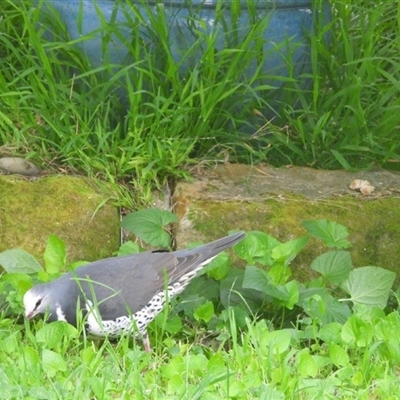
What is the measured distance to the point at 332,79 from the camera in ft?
18.0

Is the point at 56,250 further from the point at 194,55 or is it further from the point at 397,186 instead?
the point at 397,186

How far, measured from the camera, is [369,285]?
4555 millimetres

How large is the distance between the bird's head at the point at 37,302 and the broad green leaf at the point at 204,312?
0.59 metres

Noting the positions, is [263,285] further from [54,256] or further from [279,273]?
[54,256]

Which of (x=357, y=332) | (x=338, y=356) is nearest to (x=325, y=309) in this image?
(x=357, y=332)

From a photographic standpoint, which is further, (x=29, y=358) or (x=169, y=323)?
(x=169, y=323)

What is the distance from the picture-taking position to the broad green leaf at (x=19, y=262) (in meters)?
4.63

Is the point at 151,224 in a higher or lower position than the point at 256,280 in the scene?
higher

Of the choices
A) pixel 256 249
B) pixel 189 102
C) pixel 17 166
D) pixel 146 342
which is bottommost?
pixel 146 342

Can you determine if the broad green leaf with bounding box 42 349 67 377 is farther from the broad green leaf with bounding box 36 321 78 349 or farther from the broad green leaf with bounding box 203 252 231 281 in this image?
the broad green leaf with bounding box 203 252 231 281

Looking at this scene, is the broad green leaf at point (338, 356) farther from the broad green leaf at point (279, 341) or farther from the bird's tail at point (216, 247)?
the bird's tail at point (216, 247)

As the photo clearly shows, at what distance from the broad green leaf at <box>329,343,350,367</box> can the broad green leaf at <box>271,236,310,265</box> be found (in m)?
0.59

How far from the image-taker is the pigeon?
4285 millimetres

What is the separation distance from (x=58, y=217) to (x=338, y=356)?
1594mm
